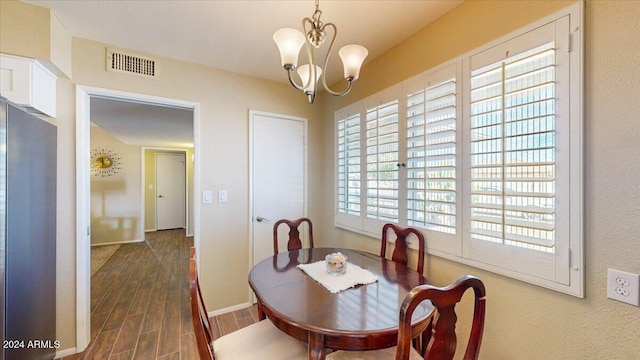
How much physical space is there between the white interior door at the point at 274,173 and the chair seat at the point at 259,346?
1.37 m

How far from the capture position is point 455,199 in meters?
1.59

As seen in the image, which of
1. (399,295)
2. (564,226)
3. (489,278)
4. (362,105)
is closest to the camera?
(564,226)

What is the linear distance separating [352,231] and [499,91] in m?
1.66

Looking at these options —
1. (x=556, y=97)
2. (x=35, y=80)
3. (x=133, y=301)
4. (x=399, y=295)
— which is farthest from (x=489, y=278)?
(x=133, y=301)

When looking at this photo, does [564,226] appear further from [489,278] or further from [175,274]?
[175,274]

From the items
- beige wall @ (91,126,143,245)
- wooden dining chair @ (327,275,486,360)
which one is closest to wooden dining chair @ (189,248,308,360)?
wooden dining chair @ (327,275,486,360)

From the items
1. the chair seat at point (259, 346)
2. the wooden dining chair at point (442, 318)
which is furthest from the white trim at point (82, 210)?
the wooden dining chair at point (442, 318)

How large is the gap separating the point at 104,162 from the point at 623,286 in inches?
281

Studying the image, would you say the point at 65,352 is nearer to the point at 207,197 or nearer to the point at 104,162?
the point at 207,197

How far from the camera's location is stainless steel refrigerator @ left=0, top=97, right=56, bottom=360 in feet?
4.23

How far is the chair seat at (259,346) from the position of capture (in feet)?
4.00

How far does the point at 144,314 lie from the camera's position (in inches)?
98.3

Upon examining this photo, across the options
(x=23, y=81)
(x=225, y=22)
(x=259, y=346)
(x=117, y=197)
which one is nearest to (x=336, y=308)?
(x=259, y=346)

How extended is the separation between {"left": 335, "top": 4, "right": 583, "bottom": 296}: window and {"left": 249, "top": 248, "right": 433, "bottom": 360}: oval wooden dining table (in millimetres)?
449
